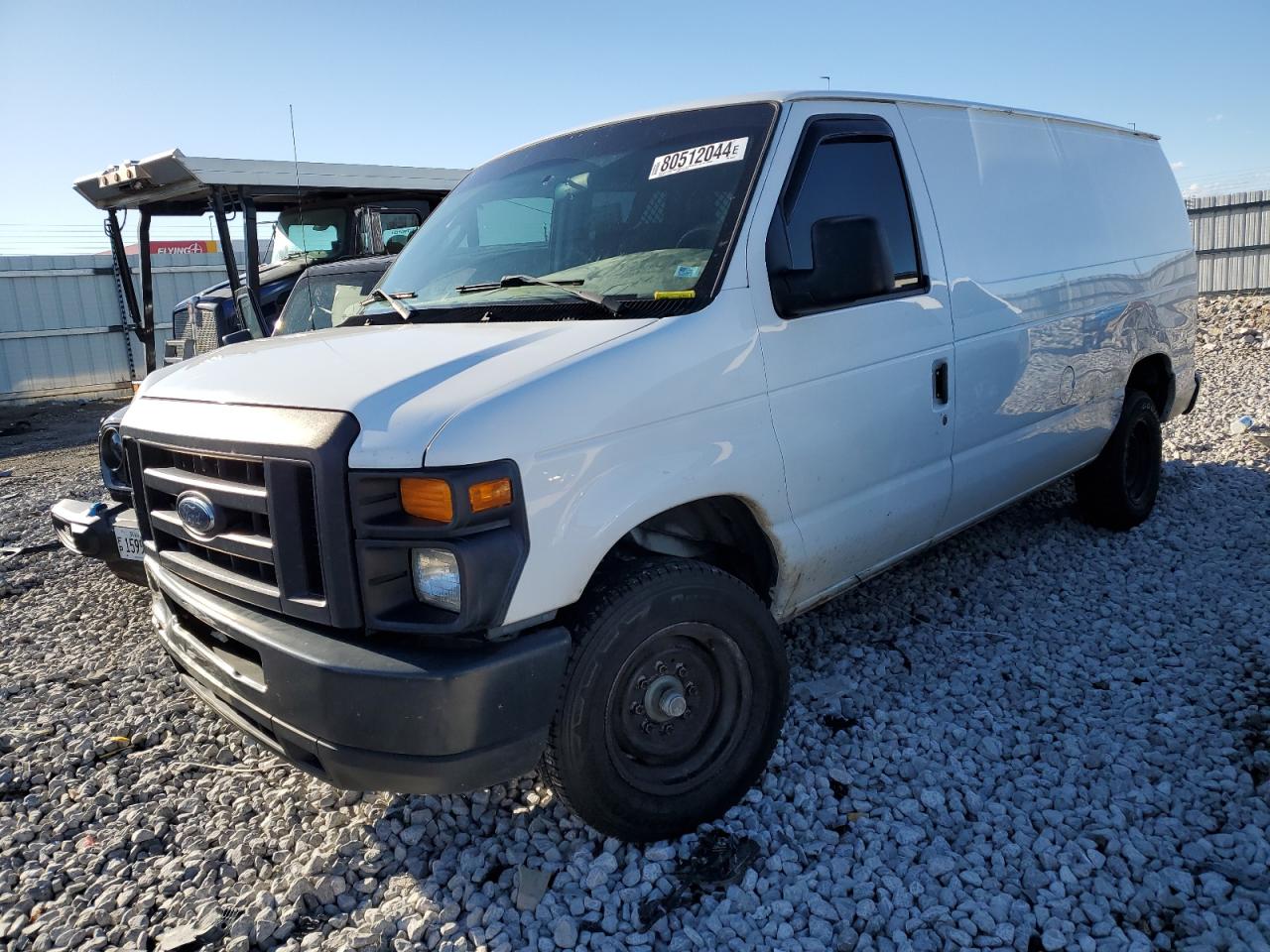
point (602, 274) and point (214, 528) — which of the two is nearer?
point (214, 528)

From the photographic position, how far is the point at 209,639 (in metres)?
2.78

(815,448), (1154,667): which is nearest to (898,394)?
(815,448)

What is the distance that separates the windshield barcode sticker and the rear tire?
3.20 metres

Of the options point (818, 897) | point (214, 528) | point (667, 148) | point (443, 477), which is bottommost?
point (818, 897)

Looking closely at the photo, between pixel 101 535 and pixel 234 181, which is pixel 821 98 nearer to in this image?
pixel 101 535

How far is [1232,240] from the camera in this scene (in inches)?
616

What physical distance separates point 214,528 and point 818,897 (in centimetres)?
199

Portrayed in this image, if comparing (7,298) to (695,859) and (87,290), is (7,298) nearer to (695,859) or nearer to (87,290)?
(87,290)

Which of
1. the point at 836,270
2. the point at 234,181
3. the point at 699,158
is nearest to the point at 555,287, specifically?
the point at 699,158

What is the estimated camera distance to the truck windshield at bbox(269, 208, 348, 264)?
942 centimetres

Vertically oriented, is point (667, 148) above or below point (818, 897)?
above

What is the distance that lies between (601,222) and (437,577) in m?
1.59

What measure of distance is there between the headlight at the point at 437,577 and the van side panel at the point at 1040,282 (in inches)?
91.5

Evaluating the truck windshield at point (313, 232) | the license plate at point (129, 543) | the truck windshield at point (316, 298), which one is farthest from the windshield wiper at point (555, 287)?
the truck windshield at point (313, 232)
